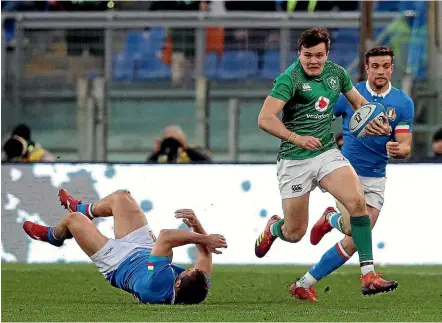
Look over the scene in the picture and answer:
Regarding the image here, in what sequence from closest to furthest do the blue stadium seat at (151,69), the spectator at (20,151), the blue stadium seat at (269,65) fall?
the spectator at (20,151)
the blue stadium seat at (269,65)
the blue stadium seat at (151,69)

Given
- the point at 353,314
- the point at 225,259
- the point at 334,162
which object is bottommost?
the point at 225,259

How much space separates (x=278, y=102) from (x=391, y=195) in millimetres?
5111

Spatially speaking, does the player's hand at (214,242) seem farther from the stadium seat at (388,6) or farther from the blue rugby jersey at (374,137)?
the stadium seat at (388,6)

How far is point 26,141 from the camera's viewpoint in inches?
644

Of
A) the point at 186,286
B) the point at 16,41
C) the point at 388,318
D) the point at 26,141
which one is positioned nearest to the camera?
the point at 388,318

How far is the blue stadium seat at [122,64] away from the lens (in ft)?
64.4

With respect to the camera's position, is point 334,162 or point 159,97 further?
point 159,97

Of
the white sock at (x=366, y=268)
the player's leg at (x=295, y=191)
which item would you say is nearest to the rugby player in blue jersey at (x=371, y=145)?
the player's leg at (x=295, y=191)

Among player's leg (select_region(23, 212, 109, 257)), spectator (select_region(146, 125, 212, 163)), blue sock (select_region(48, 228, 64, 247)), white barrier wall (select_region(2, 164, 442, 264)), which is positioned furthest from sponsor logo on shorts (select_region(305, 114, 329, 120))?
spectator (select_region(146, 125, 212, 163))

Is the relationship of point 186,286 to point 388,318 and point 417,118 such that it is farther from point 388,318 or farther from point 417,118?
point 417,118

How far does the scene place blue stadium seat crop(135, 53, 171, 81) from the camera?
19547 millimetres

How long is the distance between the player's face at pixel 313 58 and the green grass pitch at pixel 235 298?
6.14 ft

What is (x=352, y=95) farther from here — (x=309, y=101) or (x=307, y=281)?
(x=307, y=281)

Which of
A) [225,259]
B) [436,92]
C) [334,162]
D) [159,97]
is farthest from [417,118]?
[334,162]
